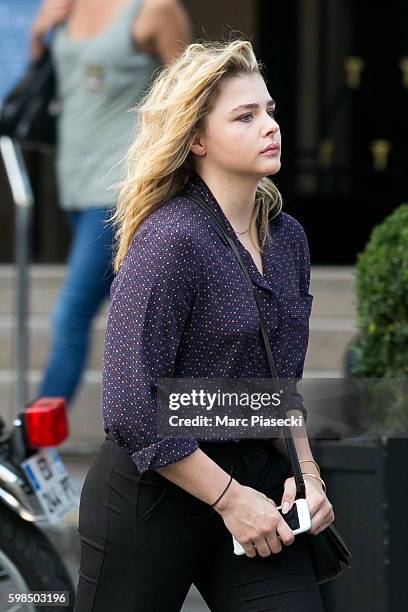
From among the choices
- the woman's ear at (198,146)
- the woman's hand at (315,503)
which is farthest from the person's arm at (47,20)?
the woman's hand at (315,503)

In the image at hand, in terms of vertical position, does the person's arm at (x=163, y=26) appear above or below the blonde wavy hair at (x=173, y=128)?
below

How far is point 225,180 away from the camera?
2.82 metres

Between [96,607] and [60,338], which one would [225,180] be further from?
[60,338]

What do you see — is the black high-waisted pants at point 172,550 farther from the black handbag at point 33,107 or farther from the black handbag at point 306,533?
the black handbag at point 33,107

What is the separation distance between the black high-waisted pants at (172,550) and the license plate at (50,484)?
2.85 ft

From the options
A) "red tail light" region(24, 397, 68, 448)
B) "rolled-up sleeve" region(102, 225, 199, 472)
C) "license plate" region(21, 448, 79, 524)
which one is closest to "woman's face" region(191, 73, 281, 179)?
"rolled-up sleeve" region(102, 225, 199, 472)

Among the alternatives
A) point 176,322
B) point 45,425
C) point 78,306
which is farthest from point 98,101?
point 176,322

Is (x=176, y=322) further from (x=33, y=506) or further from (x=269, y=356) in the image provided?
(x=33, y=506)

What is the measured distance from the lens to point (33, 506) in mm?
3562

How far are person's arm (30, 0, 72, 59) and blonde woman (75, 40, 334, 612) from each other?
302 cm

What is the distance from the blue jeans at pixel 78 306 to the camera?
554cm

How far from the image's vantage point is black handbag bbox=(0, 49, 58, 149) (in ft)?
19.4

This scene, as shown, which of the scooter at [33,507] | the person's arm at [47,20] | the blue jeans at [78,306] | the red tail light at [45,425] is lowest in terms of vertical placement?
the blue jeans at [78,306]

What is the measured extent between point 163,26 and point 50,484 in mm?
2380
